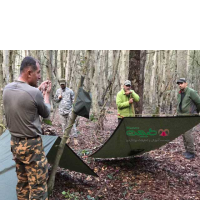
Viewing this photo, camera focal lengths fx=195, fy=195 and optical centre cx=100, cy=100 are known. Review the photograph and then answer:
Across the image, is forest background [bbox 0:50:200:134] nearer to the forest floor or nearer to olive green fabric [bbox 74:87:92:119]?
olive green fabric [bbox 74:87:92:119]

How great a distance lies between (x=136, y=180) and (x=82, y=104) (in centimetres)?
193

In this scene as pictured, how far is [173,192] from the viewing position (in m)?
2.98

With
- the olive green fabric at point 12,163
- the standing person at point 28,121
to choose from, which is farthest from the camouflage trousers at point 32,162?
the olive green fabric at point 12,163

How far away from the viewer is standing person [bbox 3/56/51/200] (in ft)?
5.86

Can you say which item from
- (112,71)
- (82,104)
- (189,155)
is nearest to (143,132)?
(82,104)

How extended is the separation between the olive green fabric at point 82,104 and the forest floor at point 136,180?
4.02ft

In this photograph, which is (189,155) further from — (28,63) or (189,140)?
(28,63)

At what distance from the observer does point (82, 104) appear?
2.14 meters

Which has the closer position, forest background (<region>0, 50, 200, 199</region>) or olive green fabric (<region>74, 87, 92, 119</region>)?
olive green fabric (<region>74, 87, 92, 119</region>)

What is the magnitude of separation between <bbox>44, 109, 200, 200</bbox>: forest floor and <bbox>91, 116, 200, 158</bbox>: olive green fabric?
421 millimetres

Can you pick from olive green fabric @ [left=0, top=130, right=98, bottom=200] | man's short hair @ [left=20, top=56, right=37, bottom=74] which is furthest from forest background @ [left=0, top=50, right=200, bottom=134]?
olive green fabric @ [left=0, top=130, right=98, bottom=200]

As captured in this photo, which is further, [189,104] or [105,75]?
[105,75]
